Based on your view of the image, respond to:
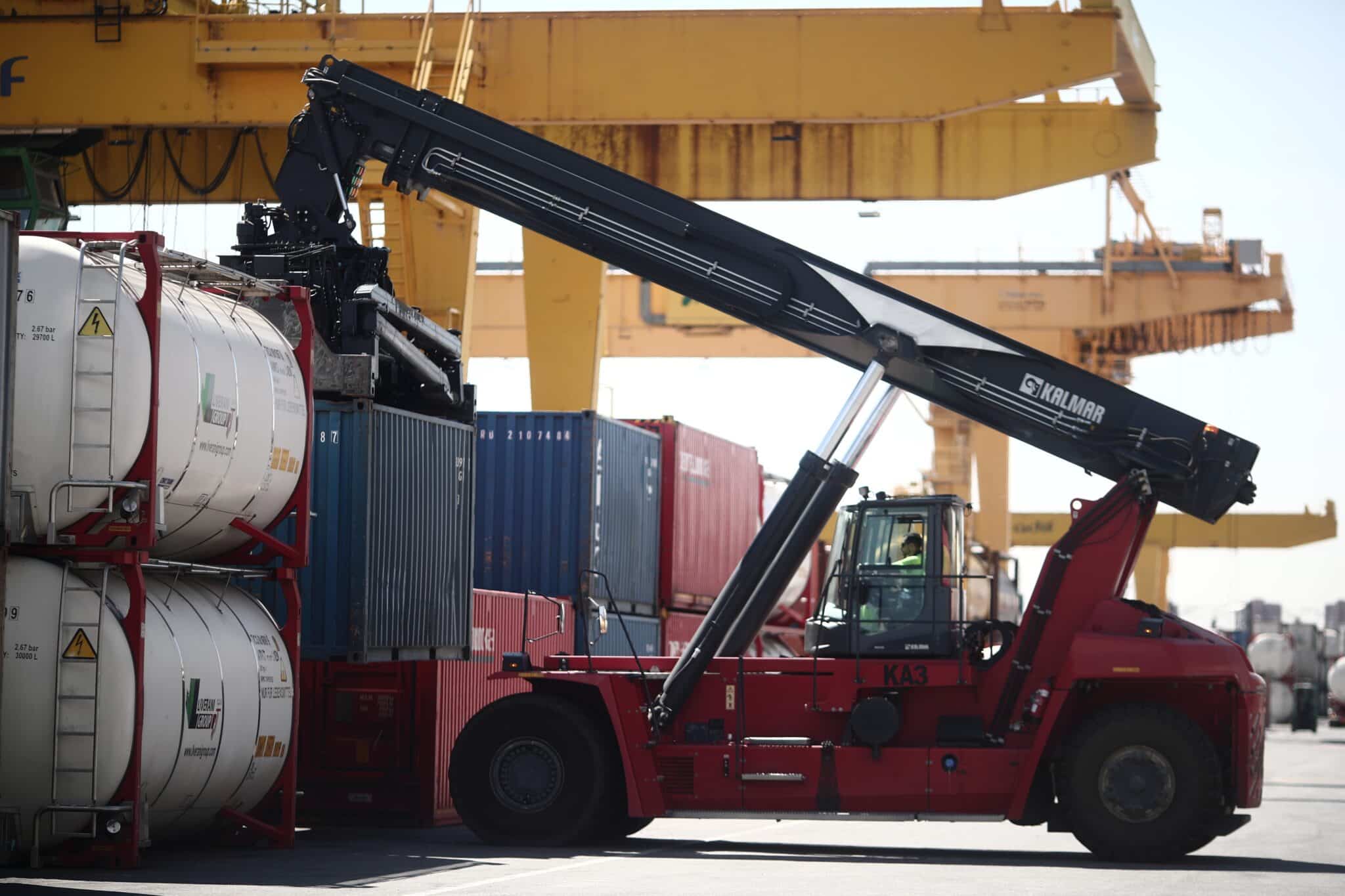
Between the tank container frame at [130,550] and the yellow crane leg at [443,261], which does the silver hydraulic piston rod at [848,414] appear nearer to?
the tank container frame at [130,550]

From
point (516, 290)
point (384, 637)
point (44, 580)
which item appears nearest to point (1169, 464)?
point (384, 637)

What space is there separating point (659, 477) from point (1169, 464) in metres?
9.45

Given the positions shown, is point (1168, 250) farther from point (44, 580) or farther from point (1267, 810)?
point (44, 580)

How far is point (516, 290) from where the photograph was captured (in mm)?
40750

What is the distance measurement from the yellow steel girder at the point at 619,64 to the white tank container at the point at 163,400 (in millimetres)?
11183

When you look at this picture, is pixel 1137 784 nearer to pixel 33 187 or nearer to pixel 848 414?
pixel 848 414

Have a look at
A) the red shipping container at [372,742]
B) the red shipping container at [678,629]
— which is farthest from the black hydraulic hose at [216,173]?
the red shipping container at [372,742]

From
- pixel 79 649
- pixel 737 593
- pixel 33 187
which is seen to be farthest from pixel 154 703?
pixel 33 187

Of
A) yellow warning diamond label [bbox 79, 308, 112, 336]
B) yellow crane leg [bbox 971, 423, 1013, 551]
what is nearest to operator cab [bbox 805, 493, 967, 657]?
yellow warning diamond label [bbox 79, 308, 112, 336]

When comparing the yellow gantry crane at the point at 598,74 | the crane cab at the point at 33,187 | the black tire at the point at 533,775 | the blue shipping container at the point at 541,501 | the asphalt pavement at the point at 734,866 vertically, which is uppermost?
the yellow gantry crane at the point at 598,74

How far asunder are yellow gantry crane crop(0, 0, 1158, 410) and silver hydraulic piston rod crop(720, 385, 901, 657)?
33.6ft

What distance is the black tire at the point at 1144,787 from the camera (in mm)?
13617

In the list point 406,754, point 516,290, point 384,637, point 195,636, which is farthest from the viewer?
point 516,290

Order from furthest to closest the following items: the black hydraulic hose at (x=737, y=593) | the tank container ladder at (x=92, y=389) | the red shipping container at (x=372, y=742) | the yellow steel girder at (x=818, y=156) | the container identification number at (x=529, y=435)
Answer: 1. the yellow steel girder at (x=818, y=156)
2. the container identification number at (x=529, y=435)
3. the red shipping container at (x=372, y=742)
4. the black hydraulic hose at (x=737, y=593)
5. the tank container ladder at (x=92, y=389)
